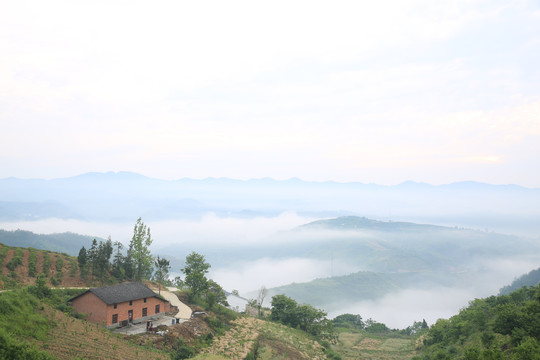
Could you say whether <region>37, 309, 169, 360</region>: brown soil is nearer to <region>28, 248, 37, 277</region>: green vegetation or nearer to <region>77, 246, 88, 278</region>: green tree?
<region>28, 248, 37, 277</region>: green vegetation

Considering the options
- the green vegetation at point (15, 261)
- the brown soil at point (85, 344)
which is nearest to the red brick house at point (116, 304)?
the brown soil at point (85, 344)

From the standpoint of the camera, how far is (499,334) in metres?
29.4

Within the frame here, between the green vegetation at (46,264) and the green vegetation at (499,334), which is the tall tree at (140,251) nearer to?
the green vegetation at (46,264)

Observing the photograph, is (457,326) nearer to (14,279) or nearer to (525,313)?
(525,313)

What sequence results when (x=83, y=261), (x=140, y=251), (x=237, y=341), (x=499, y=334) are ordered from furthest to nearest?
(x=140, y=251)
(x=83, y=261)
(x=237, y=341)
(x=499, y=334)

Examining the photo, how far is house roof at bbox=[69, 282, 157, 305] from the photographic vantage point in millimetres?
36059

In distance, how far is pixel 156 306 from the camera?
4209 centimetres

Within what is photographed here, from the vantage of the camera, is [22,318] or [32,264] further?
[32,264]

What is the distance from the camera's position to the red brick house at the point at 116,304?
35531mm

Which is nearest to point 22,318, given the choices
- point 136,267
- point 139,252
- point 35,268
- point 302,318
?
point 35,268

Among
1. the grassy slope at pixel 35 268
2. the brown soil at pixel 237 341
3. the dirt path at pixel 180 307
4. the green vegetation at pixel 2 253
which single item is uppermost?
the green vegetation at pixel 2 253

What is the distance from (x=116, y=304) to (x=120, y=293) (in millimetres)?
2152

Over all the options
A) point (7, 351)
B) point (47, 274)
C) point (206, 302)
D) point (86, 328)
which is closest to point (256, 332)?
point (206, 302)

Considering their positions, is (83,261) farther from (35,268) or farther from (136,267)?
(136,267)
